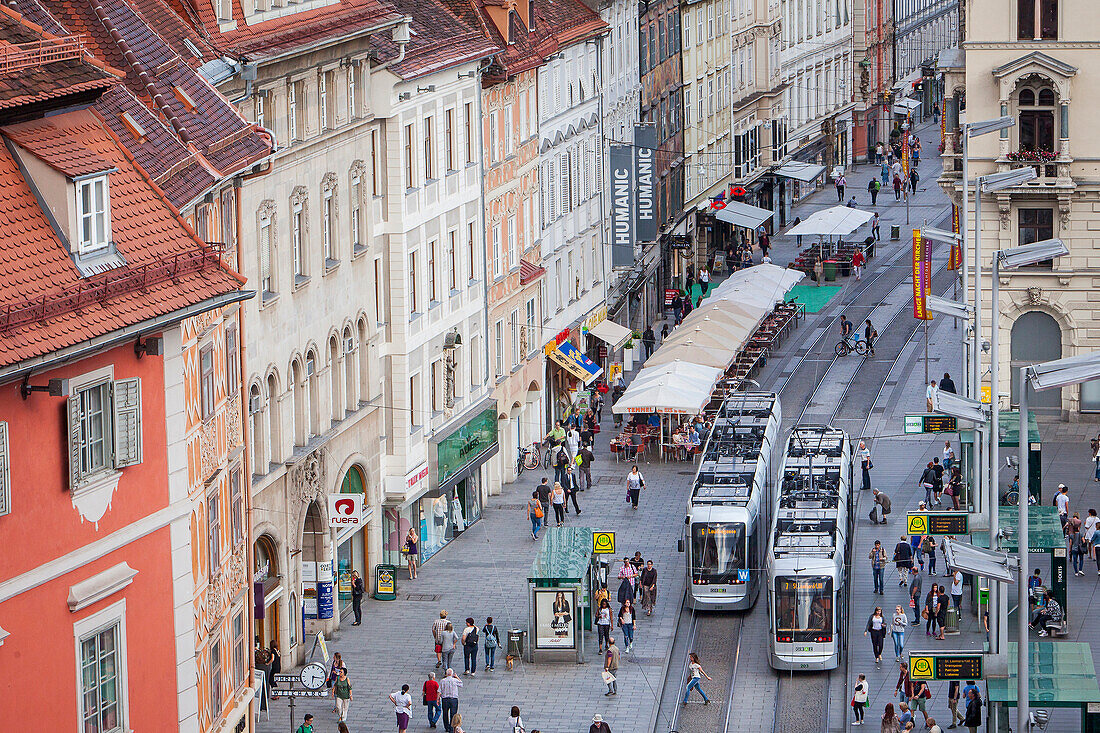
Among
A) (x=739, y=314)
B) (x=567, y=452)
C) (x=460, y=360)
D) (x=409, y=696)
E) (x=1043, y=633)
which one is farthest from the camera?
(x=739, y=314)

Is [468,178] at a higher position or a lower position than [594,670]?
higher

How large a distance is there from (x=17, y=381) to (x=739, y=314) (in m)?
61.0

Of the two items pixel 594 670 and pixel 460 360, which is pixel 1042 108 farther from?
pixel 594 670

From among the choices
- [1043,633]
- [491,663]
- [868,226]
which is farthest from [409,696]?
[868,226]

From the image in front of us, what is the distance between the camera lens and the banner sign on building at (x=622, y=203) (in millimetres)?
87562

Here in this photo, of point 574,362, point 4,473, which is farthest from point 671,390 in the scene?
point 4,473

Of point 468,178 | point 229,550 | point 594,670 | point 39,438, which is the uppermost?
point 468,178

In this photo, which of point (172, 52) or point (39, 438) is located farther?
point (172, 52)

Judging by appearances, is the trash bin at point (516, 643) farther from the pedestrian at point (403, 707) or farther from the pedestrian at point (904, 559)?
the pedestrian at point (904, 559)

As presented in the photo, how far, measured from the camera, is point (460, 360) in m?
65.7

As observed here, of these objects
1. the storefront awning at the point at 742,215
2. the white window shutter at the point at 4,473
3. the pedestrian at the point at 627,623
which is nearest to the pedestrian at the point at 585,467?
the pedestrian at the point at 627,623

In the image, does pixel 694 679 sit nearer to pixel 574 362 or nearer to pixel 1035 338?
pixel 1035 338

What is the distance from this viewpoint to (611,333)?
83.9 meters

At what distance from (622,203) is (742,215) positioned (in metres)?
22.6
